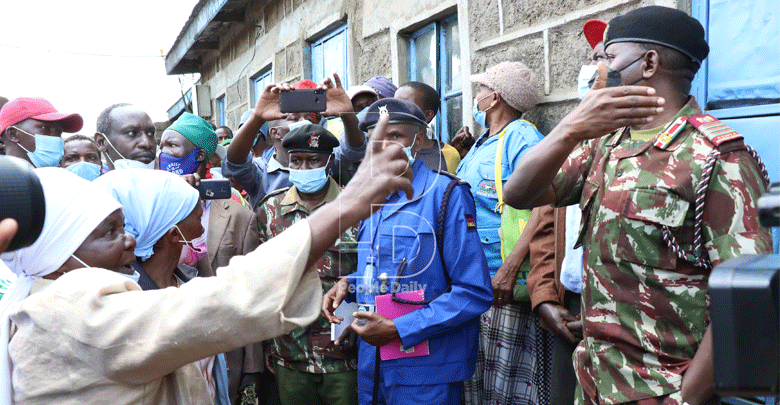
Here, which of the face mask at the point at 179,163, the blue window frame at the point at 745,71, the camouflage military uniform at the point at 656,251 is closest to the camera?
the camouflage military uniform at the point at 656,251

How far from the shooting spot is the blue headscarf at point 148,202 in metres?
2.16

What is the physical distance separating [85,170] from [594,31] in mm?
3295

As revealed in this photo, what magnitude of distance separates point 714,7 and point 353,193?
2.27 m

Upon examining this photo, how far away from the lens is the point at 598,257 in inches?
79.6

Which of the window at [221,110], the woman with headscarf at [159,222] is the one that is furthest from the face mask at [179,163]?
the window at [221,110]

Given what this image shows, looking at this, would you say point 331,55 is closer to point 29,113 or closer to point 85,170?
point 29,113

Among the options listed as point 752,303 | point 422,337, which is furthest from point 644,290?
point 752,303

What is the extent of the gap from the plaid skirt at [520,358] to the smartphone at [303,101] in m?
1.67

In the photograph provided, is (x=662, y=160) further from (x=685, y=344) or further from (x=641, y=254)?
(x=685, y=344)

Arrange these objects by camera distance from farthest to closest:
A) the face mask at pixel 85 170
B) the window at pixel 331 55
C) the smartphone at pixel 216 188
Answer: the window at pixel 331 55 < the face mask at pixel 85 170 < the smartphone at pixel 216 188

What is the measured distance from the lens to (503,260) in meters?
3.39

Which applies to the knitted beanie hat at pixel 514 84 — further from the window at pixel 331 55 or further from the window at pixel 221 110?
the window at pixel 221 110

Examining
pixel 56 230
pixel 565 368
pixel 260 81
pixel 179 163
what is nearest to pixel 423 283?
pixel 565 368

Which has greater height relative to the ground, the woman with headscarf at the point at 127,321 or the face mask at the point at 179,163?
the face mask at the point at 179,163
